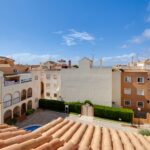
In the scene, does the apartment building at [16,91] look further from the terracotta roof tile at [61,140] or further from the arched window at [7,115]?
the terracotta roof tile at [61,140]

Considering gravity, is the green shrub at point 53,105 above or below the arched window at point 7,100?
below

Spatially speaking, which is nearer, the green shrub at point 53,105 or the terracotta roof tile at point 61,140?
the terracotta roof tile at point 61,140

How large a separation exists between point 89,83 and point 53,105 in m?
10.2

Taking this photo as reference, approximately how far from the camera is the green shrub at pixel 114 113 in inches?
1403

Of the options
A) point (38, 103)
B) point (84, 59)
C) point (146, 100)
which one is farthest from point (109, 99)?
point (38, 103)

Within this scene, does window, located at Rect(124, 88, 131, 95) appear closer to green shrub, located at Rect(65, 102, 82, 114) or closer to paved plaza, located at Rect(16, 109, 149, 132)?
paved plaza, located at Rect(16, 109, 149, 132)

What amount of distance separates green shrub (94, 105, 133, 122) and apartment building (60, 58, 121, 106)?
4.02m

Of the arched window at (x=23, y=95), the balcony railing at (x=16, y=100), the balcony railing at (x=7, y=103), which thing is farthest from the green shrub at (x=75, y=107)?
the balcony railing at (x=7, y=103)

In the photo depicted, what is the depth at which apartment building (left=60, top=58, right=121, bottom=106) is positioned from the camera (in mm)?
41156

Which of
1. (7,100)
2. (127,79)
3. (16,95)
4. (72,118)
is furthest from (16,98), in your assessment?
(127,79)

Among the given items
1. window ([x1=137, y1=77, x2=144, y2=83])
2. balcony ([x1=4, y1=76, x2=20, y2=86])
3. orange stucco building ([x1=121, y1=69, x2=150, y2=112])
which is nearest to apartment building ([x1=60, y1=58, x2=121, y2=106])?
orange stucco building ([x1=121, y1=69, x2=150, y2=112])

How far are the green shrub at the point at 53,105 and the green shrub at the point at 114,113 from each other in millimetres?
8193

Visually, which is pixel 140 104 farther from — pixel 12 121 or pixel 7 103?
pixel 7 103

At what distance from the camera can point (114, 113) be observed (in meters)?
36.6
